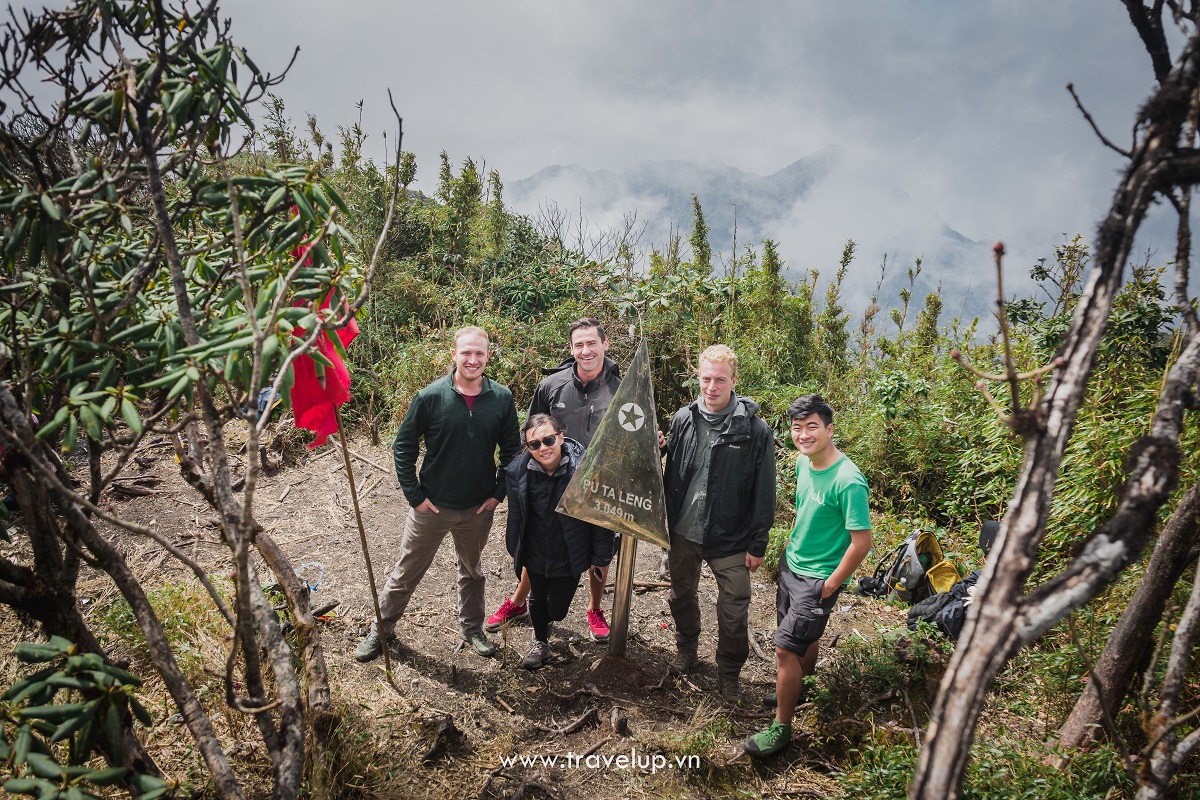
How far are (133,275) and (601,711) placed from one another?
9.94 ft

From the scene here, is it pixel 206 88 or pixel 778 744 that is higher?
pixel 206 88

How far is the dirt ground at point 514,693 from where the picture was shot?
9.47ft

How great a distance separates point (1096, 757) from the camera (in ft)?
8.54

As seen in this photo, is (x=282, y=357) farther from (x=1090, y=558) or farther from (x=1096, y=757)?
(x=1096, y=757)

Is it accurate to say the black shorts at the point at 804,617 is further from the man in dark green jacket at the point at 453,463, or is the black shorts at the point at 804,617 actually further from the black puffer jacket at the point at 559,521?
the man in dark green jacket at the point at 453,463

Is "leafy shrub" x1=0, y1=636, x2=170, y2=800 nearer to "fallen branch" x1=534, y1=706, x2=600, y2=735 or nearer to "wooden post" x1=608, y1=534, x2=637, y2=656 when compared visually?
"fallen branch" x1=534, y1=706, x2=600, y2=735

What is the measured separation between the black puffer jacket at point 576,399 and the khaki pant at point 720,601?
99cm

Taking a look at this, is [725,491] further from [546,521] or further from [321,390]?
[321,390]

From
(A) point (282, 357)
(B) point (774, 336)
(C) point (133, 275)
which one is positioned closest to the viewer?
(A) point (282, 357)

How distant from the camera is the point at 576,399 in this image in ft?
13.7

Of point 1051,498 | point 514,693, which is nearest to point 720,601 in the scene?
point 514,693

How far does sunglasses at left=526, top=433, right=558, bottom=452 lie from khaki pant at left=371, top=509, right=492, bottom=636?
0.62 metres

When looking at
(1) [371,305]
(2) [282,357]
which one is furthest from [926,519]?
(1) [371,305]

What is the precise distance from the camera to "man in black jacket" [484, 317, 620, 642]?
412 cm
